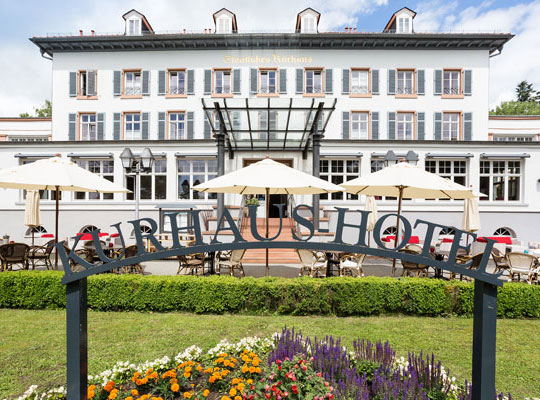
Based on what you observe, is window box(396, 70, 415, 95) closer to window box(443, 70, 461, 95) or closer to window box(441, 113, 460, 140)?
window box(443, 70, 461, 95)

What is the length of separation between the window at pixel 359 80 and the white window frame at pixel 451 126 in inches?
208

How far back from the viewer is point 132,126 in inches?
753

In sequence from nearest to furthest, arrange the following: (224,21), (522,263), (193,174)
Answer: (522,263) < (193,174) < (224,21)

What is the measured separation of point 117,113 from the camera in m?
19.0

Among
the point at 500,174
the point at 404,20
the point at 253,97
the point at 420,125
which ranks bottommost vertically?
the point at 500,174

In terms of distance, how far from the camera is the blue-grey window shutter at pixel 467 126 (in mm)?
18281

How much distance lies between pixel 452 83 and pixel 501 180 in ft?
22.5

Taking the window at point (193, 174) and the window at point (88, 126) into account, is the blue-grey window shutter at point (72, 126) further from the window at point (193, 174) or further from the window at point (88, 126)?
the window at point (193, 174)

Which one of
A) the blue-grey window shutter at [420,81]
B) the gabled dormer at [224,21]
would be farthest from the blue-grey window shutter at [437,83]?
the gabled dormer at [224,21]

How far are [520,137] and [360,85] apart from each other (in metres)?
14.2

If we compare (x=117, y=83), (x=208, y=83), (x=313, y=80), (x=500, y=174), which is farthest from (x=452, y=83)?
(x=117, y=83)

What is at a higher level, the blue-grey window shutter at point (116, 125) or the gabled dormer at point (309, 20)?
the gabled dormer at point (309, 20)

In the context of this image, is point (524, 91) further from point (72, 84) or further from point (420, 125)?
point (72, 84)

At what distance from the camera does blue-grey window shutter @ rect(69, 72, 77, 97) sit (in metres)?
19.0
